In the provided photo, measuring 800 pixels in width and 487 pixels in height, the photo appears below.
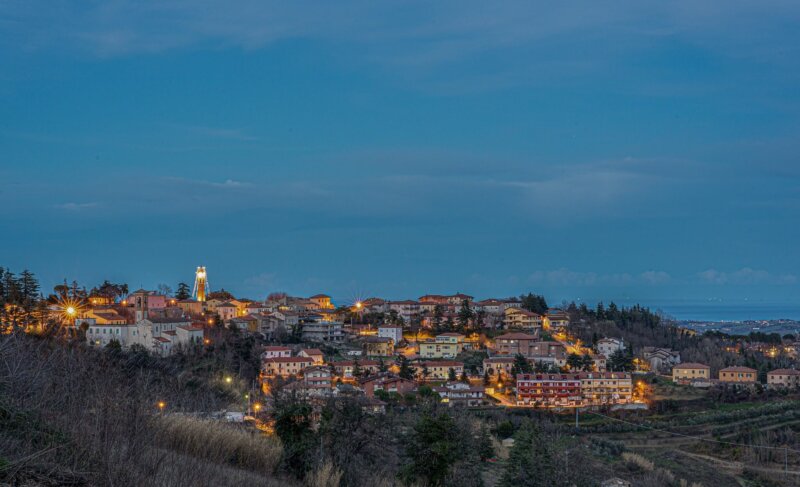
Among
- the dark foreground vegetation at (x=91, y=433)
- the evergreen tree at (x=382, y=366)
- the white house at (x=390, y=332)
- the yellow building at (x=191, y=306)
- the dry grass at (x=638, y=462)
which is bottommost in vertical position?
the dry grass at (x=638, y=462)

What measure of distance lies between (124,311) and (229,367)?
9.24 m

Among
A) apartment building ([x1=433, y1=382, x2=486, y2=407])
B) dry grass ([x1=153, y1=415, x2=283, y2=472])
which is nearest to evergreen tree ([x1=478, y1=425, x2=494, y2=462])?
apartment building ([x1=433, y1=382, x2=486, y2=407])

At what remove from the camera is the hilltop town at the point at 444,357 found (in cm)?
2644


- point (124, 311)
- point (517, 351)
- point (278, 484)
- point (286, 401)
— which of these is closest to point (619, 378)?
point (517, 351)

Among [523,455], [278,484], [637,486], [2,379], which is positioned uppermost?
[2,379]

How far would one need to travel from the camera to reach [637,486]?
15.5m

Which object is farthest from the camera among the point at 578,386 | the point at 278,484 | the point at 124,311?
the point at 124,311

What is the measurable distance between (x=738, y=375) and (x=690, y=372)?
88.5 inches

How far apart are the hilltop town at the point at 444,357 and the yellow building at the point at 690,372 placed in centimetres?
8

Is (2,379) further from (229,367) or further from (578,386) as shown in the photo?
(578,386)

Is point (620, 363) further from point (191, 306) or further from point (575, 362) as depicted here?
point (191, 306)

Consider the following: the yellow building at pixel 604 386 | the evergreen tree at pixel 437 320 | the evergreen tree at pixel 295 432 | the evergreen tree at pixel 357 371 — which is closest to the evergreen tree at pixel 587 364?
the yellow building at pixel 604 386

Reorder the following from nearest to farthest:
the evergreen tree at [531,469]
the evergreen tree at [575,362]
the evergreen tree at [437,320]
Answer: the evergreen tree at [531,469] < the evergreen tree at [575,362] < the evergreen tree at [437,320]

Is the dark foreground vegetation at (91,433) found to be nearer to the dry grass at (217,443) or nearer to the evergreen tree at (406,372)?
the dry grass at (217,443)
